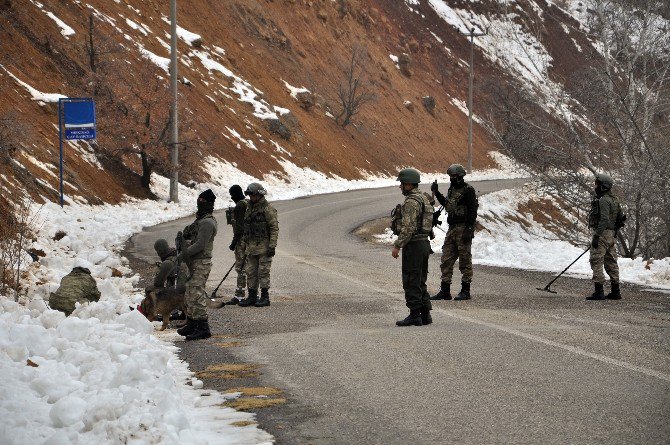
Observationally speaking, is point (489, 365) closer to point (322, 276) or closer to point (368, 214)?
point (322, 276)

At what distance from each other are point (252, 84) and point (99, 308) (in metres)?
48.2

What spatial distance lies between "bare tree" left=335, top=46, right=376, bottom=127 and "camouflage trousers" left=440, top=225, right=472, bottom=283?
48.4m

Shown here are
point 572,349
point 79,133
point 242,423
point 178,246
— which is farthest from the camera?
point 79,133

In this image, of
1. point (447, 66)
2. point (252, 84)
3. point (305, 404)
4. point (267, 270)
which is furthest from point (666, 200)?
point (447, 66)

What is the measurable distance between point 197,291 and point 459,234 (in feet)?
16.0

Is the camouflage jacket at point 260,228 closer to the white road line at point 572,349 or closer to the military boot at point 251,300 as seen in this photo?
the military boot at point 251,300

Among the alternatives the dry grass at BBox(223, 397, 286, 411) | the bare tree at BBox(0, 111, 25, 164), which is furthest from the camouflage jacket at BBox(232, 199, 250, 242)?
the bare tree at BBox(0, 111, 25, 164)

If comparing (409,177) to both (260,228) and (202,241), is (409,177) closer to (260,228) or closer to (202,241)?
(202,241)

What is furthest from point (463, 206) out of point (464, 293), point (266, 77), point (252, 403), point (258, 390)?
point (266, 77)

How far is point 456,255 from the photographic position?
46.3ft

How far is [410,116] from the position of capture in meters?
72.5

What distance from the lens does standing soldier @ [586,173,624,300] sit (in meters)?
13.8

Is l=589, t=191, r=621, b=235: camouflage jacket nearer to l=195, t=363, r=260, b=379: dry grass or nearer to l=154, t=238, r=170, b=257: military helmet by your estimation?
l=154, t=238, r=170, b=257: military helmet

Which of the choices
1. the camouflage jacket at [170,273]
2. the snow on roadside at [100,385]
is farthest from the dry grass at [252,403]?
the camouflage jacket at [170,273]
